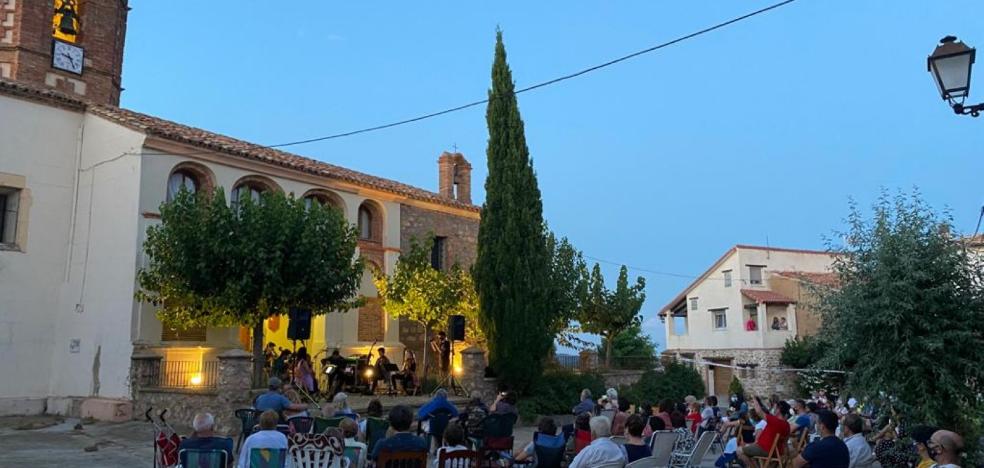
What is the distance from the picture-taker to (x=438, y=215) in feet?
75.9

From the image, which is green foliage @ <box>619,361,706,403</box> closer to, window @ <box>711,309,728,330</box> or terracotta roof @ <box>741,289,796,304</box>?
terracotta roof @ <box>741,289,796,304</box>

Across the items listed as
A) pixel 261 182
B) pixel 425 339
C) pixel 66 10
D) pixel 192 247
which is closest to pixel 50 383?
pixel 192 247

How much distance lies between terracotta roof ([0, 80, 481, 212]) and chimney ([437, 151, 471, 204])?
313cm

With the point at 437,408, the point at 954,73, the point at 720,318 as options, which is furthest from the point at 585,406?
the point at 720,318

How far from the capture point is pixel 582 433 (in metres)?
7.72

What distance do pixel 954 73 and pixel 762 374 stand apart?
2691 centimetres

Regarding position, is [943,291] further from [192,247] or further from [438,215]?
[438,215]

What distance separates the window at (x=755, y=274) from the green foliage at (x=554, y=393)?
53.8 ft

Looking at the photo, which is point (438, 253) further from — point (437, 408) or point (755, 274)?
point (755, 274)

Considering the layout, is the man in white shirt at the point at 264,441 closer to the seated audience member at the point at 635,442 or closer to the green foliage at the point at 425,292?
the seated audience member at the point at 635,442

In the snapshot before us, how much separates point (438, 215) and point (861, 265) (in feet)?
53.0

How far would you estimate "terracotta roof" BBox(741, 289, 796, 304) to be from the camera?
3090 centimetres

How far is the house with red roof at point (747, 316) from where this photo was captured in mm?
30828

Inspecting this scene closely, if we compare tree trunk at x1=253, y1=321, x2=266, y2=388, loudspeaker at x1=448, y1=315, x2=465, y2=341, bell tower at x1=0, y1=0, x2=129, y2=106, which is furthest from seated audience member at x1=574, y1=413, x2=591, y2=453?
bell tower at x1=0, y1=0, x2=129, y2=106
